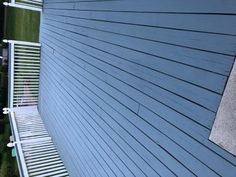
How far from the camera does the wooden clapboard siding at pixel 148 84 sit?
1.37 metres

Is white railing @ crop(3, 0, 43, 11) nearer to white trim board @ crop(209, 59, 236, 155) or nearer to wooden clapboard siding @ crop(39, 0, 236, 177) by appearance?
wooden clapboard siding @ crop(39, 0, 236, 177)

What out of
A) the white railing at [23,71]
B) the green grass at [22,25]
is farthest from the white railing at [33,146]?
the green grass at [22,25]

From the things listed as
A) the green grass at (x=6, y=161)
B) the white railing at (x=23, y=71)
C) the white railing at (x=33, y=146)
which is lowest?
the green grass at (x=6, y=161)

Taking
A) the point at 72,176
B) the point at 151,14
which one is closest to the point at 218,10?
the point at 151,14

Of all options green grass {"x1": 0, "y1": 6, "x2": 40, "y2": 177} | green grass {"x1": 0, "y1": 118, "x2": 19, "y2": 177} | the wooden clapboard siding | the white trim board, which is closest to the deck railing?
the wooden clapboard siding

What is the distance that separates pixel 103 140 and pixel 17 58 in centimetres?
413

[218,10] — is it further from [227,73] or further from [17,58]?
[17,58]

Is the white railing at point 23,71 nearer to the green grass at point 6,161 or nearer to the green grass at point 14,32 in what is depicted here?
the green grass at point 6,161

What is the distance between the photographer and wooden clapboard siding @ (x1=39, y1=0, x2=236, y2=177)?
1.37 metres

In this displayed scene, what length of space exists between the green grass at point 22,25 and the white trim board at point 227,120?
895cm

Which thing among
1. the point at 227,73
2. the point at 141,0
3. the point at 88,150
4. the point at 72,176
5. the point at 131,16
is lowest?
the point at 72,176

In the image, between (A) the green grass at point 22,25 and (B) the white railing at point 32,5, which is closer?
(B) the white railing at point 32,5

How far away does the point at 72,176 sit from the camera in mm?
4266

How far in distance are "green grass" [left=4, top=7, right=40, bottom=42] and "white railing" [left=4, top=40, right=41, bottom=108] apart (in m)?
3.46
